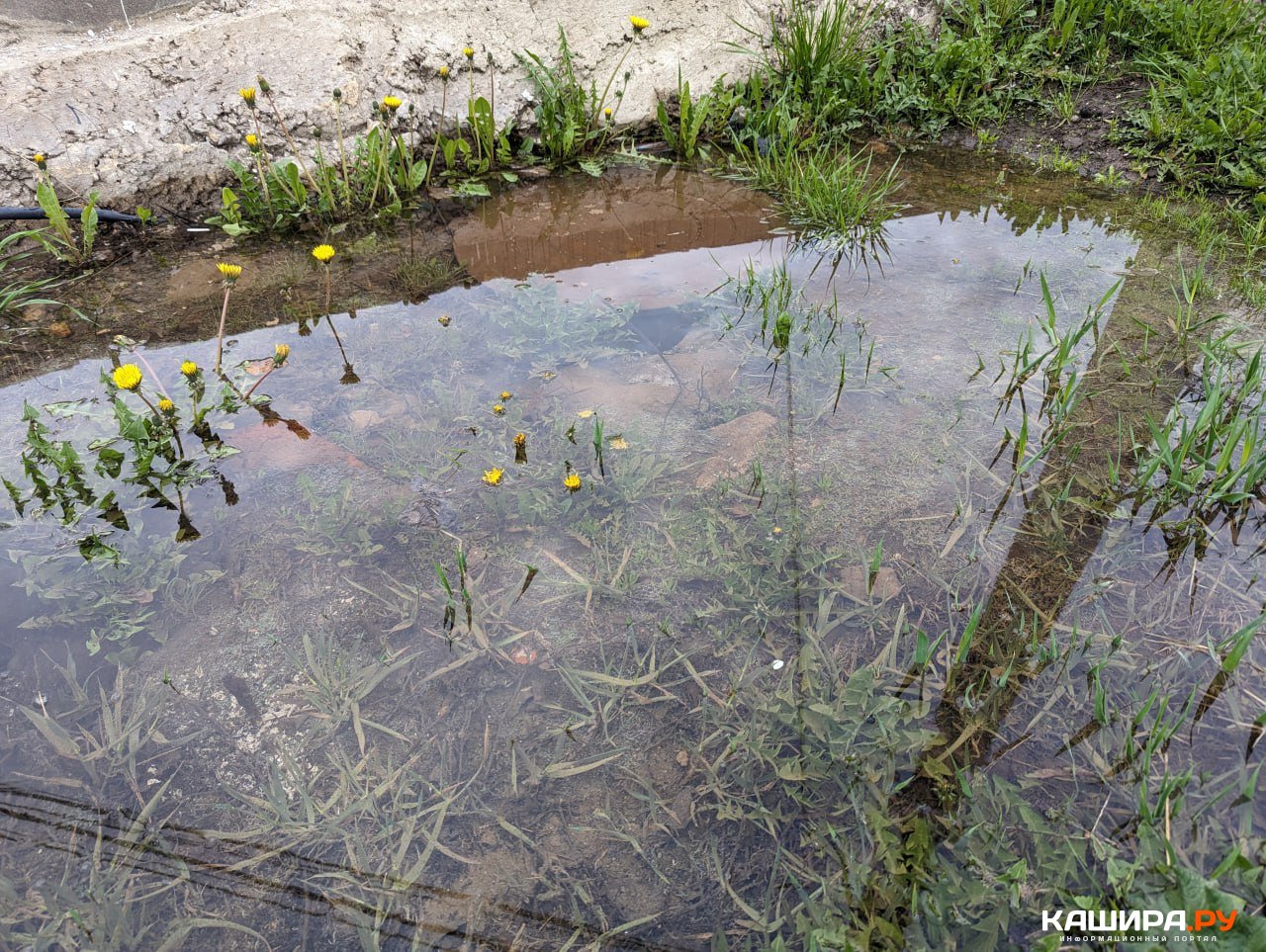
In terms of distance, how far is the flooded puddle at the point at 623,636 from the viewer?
4.95 ft

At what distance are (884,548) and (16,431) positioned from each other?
2.84 meters

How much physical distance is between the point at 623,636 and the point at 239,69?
3704 millimetres

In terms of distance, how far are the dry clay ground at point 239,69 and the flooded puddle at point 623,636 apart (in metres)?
1.41

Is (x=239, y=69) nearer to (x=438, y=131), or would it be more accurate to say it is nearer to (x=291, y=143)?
(x=291, y=143)

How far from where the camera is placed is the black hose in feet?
11.2

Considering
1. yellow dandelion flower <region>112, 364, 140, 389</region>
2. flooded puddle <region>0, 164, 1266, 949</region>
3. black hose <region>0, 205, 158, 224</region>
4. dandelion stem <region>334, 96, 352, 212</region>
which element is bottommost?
flooded puddle <region>0, 164, 1266, 949</region>

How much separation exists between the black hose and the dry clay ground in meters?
0.06

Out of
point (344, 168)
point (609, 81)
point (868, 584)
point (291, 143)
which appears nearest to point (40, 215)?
point (291, 143)

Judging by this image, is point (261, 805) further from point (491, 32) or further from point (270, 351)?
point (491, 32)

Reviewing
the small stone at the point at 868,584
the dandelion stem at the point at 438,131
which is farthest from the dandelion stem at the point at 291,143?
the small stone at the point at 868,584

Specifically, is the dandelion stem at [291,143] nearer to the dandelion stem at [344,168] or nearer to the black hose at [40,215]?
Answer: the dandelion stem at [344,168]

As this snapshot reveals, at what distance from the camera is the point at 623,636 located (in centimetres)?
199

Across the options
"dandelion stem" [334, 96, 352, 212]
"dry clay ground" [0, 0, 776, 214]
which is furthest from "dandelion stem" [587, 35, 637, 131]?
"dandelion stem" [334, 96, 352, 212]

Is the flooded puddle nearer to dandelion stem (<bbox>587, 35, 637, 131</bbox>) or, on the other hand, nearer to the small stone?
the small stone
